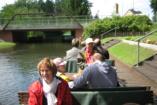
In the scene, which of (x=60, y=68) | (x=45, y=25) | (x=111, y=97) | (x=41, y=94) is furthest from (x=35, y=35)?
(x=41, y=94)

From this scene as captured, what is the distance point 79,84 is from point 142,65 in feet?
39.8

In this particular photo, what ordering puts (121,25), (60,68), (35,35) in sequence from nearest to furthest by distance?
(60,68), (121,25), (35,35)

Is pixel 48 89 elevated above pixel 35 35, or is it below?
above

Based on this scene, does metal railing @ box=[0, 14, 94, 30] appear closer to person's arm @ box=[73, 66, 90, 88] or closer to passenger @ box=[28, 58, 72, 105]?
person's arm @ box=[73, 66, 90, 88]

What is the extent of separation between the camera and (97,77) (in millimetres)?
8812

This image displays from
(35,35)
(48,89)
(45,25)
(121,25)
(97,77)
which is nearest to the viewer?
(48,89)

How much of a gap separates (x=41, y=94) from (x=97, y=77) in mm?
2090

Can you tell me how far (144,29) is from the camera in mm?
62812

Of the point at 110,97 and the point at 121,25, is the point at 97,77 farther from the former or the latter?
the point at 121,25

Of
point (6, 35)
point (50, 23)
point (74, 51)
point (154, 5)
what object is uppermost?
point (74, 51)

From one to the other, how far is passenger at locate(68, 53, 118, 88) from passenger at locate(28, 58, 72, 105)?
1622 millimetres

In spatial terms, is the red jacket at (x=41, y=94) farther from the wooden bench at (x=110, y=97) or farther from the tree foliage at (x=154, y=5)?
the tree foliage at (x=154, y=5)

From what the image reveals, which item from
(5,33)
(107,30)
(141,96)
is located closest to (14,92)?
(141,96)

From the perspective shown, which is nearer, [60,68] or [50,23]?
[60,68]
